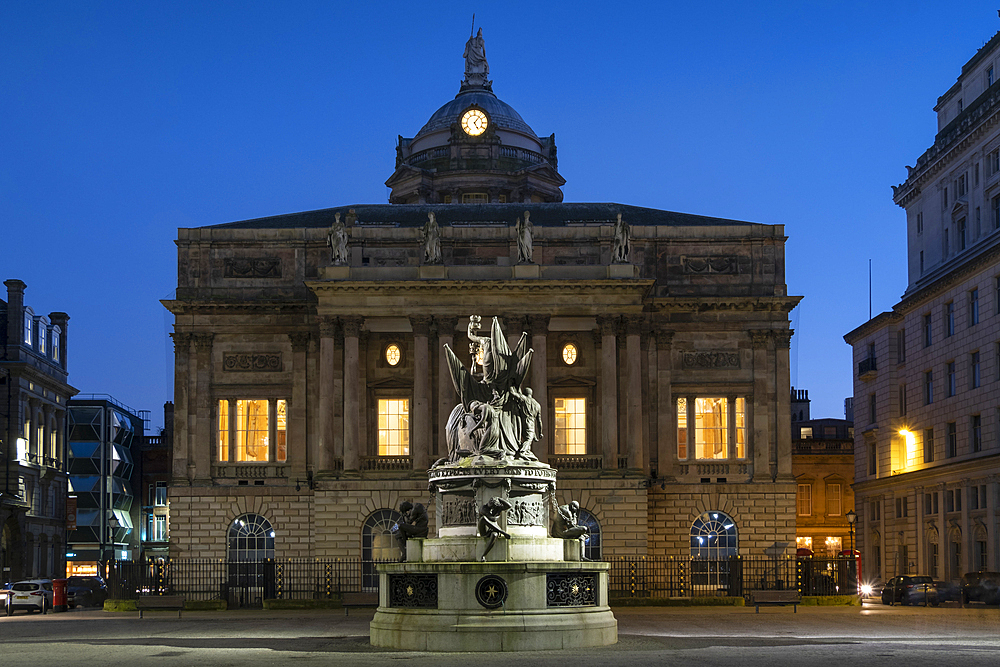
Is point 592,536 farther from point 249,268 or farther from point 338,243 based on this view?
point 249,268

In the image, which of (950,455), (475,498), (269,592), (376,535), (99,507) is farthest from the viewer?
(99,507)

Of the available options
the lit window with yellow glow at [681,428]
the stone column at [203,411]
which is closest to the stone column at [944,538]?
the lit window with yellow glow at [681,428]

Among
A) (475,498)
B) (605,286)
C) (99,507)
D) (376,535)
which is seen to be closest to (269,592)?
(376,535)

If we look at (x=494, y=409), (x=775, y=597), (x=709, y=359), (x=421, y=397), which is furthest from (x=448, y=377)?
(x=494, y=409)

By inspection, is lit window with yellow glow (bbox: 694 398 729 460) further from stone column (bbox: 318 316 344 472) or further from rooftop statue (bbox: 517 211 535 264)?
stone column (bbox: 318 316 344 472)

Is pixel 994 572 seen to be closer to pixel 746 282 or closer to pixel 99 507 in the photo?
pixel 746 282

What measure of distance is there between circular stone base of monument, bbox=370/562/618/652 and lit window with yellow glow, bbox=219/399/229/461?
37.5 metres

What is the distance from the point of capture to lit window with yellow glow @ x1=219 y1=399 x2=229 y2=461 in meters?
62.9

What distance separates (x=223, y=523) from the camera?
6188 cm

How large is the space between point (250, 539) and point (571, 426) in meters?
15.7

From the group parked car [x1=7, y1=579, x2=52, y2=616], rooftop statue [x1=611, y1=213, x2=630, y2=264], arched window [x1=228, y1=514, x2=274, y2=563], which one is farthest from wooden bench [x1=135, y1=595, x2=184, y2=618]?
rooftop statue [x1=611, y1=213, x2=630, y2=264]

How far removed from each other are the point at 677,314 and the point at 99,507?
5178cm

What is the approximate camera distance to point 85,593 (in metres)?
62.5

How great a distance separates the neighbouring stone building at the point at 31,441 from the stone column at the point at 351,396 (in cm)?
2586
